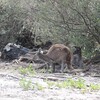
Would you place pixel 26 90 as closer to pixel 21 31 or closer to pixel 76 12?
pixel 76 12

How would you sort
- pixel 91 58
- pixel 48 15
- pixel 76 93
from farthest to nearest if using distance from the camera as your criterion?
pixel 91 58
pixel 48 15
pixel 76 93

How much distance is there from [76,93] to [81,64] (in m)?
7.39

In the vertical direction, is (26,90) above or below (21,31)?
below

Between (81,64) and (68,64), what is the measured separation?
4.66 feet

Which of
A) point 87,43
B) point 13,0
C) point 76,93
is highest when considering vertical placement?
point 13,0

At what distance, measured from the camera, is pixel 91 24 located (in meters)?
14.9

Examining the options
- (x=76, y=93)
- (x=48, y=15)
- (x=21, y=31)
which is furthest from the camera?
(x=21, y=31)

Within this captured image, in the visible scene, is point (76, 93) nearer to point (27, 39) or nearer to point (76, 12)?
point (76, 12)

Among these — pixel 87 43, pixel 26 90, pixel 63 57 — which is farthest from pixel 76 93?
pixel 87 43

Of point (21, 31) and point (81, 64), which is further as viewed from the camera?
point (21, 31)

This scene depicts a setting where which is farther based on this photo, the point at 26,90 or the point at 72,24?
the point at 72,24

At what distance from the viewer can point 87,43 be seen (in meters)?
15.5

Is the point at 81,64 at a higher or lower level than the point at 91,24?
lower

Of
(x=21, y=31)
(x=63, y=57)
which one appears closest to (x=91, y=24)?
(x=63, y=57)
